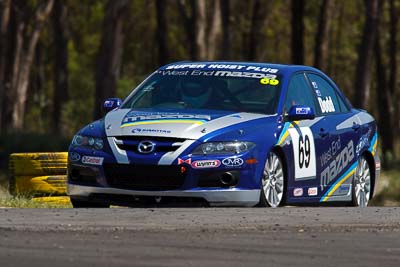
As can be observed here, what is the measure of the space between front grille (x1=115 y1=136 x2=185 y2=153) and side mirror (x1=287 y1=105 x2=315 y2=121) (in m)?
1.44

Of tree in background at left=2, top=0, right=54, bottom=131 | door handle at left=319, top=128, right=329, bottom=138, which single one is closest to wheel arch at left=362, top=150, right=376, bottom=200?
door handle at left=319, top=128, right=329, bottom=138

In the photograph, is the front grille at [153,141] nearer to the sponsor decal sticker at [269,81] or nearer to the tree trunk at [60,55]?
the sponsor decal sticker at [269,81]

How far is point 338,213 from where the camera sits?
404 inches

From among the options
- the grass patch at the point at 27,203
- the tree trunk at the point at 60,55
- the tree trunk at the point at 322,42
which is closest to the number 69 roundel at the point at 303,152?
the grass patch at the point at 27,203

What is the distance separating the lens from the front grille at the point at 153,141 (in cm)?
1059

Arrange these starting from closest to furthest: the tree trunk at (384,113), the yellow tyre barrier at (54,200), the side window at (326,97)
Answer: the side window at (326,97) < the yellow tyre barrier at (54,200) < the tree trunk at (384,113)

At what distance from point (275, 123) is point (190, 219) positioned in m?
2.17

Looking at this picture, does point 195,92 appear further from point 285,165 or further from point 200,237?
point 200,237

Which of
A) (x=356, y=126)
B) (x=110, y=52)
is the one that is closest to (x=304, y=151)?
(x=356, y=126)

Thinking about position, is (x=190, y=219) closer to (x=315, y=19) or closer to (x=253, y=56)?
(x=253, y=56)

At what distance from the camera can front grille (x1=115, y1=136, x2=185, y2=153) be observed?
34.8ft

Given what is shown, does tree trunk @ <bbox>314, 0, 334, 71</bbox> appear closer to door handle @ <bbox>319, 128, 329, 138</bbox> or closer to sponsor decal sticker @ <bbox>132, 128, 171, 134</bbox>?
door handle @ <bbox>319, 128, 329, 138</bbox>

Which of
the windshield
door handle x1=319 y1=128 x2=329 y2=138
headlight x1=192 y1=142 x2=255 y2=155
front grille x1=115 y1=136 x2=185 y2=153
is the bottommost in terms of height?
door handle x1=319 y1=128 x2=329 y2=138

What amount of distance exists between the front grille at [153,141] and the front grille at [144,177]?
153 millimetres
